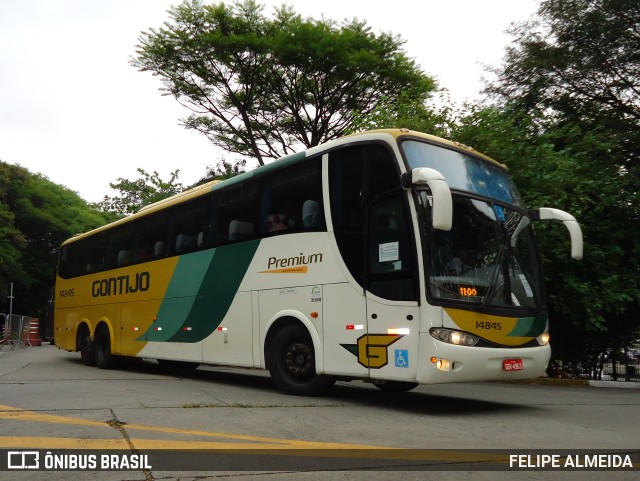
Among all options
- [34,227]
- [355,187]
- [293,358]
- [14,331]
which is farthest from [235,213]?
[34,227]

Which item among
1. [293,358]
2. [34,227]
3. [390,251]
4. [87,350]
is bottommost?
[87,350]

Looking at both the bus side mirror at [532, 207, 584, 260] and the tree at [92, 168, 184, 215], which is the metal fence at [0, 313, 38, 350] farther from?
the bus side mirror at [532, 207, 584, 260]

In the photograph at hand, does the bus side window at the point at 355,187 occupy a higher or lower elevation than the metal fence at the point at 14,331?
higher

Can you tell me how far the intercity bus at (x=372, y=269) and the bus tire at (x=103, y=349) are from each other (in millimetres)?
4147

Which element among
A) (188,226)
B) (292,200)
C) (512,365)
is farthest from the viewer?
(188,226)

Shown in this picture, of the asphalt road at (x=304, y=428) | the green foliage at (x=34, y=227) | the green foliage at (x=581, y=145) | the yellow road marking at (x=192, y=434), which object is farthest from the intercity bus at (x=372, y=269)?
the green foliage at (x=34, y=227)

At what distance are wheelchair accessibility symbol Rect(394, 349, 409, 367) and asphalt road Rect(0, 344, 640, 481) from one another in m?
0.60

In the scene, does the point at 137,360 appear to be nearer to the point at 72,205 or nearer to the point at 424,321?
the point at 424,321

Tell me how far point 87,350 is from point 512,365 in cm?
1160

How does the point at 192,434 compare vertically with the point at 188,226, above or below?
below

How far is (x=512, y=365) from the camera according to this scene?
7.46 m

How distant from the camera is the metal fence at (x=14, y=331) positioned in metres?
26.0

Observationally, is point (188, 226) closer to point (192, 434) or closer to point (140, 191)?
point (192, 434)

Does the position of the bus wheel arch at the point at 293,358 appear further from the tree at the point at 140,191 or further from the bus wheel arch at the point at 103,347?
the tree at the point at 140,191
